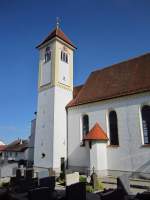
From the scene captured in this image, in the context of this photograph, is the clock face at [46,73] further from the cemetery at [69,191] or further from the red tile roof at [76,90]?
the cemetery at [69,191]

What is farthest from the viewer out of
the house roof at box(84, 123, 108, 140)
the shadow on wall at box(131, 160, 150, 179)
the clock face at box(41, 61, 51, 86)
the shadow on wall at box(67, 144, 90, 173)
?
the clock face at box(41, 61, 51, 86)

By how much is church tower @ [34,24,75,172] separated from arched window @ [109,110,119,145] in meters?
5.45

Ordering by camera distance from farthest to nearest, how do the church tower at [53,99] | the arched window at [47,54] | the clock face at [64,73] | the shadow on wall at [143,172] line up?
the arched window at [47,54] → the clock face at [64,73] → the church tower at [53,99] → the shadow on wall at [143,172]

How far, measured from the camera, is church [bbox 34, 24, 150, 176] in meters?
16.8

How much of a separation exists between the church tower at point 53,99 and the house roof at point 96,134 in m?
4.03

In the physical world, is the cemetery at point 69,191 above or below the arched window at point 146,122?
below

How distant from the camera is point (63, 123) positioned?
72.2 feet

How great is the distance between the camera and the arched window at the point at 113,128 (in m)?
18.1

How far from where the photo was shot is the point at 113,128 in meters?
18.4

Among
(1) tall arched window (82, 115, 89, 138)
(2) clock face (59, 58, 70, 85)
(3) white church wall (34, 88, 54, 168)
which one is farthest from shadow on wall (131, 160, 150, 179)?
(2) clock face (59, 58, 70, 85)

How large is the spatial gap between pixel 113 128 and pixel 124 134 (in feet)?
4.55

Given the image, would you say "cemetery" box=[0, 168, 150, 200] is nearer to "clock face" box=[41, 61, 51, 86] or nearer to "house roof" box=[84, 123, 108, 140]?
"house roof" box=[84, 123, 108, 140]

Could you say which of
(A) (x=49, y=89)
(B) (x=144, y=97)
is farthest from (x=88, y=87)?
(B) (x=144, y=97)

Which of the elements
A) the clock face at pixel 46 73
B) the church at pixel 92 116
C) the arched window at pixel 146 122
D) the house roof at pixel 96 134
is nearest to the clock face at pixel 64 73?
the church at pixel 92 116
